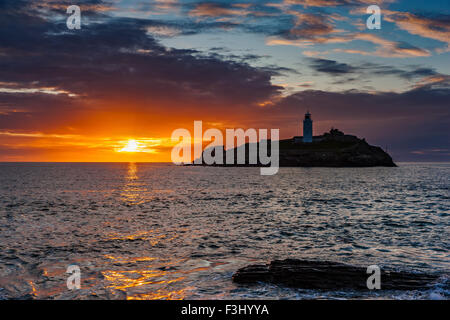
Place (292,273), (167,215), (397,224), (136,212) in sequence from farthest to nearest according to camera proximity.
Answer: (136,212), (167,215), (397,224), (292,273)

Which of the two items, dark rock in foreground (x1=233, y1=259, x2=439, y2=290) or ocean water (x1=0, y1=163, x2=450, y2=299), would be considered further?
ocean water (x1=0, y1=163, x2=450, y2=299)

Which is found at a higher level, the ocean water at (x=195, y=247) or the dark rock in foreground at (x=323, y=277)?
the dark rock in foreground at (x=323, y=277)

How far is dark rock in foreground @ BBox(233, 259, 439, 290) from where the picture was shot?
12016 mm

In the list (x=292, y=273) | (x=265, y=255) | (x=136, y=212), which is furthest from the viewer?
(x=136, y=212)

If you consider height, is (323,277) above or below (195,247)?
above

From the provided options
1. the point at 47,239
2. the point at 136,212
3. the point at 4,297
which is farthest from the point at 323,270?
the point at 136,212

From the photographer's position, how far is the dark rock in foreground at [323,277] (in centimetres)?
1202

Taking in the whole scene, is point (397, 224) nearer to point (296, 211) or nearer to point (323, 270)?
point (296, 211)

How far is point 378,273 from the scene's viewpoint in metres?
13.0

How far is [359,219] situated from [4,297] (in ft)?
86.3

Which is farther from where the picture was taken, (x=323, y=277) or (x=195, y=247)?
(x=195, y=247)

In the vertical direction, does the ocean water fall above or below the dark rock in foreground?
below

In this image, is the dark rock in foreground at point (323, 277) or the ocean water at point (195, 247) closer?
the dark rock in foreground at point (323, 277)

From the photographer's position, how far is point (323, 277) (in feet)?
40.9
